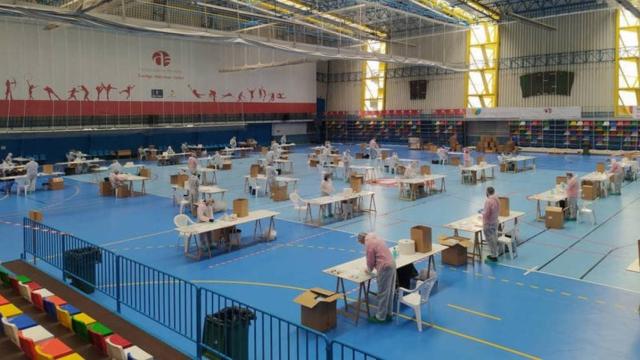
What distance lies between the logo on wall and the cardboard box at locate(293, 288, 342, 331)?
112ft

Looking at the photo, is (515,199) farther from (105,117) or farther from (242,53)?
(242,53)

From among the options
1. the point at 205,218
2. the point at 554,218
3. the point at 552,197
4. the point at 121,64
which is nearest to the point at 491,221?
the point at 554,218

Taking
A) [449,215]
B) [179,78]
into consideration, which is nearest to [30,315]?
[449,215]

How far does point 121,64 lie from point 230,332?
111 ft

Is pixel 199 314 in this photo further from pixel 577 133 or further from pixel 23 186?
pixel 577 133

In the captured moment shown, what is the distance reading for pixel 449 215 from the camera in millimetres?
17375

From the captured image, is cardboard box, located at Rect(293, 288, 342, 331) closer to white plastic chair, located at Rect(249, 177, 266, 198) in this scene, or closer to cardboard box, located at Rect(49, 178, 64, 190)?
white plastic chair, located at Rect(249, 177, 266, 198)

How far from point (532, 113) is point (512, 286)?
31.5m

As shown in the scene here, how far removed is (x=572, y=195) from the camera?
15867mm

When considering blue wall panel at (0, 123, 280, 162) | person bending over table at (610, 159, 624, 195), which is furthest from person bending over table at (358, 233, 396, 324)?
blue wall panel at (0, 123, 280, 162)

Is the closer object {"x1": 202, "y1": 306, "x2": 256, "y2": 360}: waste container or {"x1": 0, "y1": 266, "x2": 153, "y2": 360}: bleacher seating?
{"x1": 0, "y1": 266, "x2": 153, "y2": 360}: bleacher seating

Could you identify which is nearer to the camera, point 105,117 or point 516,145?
point 105,117

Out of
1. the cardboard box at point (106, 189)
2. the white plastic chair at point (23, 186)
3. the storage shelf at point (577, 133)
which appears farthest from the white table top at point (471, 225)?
the storage shelf at point (577, 133)

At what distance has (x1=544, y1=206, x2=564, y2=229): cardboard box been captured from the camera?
15148 mm
